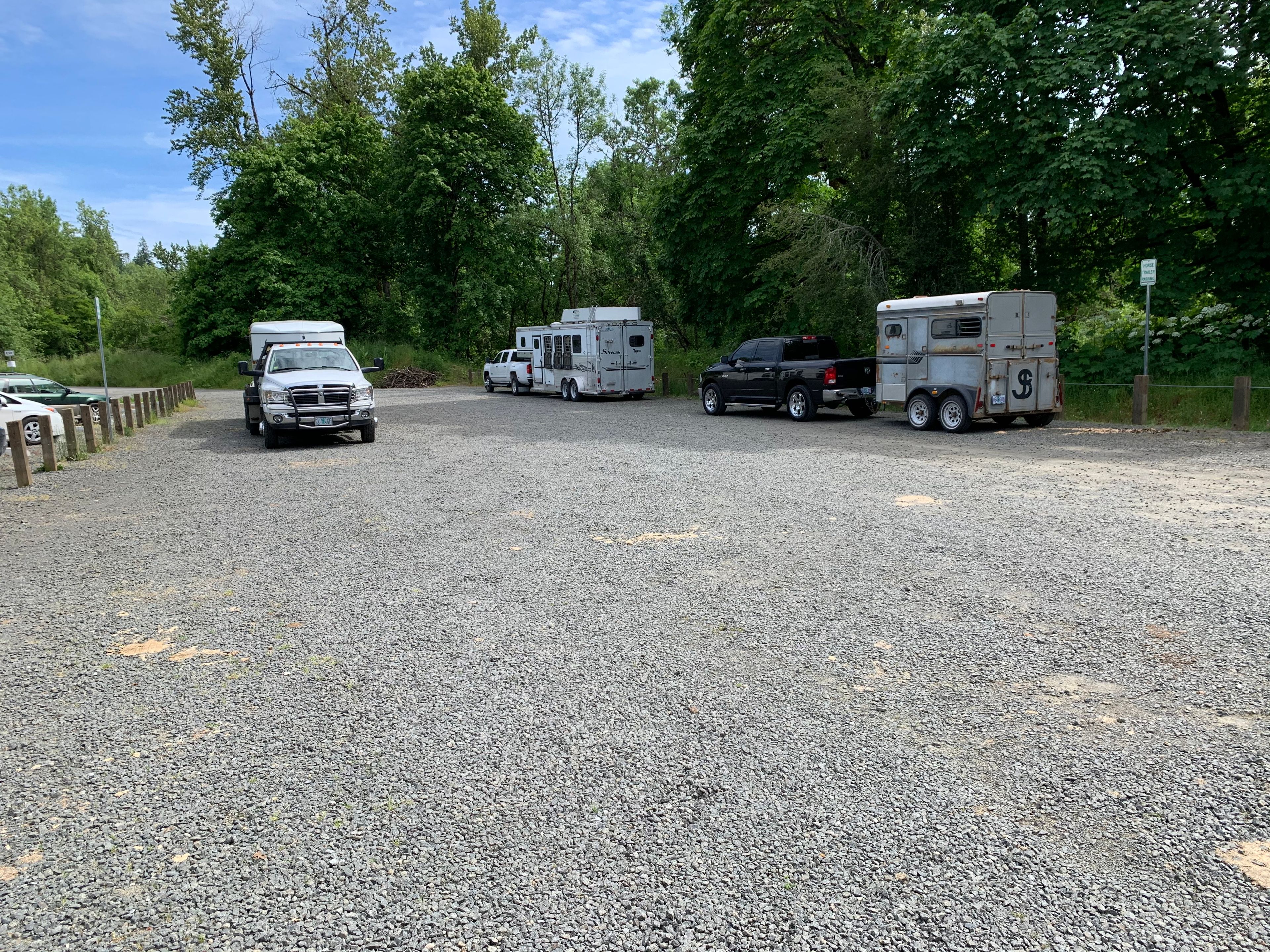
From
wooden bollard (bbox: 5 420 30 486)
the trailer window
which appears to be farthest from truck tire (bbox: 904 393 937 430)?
wooden bollard (bbox: 5 420 30 486)

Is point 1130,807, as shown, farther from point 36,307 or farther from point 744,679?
point 36,307

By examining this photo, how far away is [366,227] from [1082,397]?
4570cm

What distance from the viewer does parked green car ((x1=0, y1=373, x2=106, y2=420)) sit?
22.9 m

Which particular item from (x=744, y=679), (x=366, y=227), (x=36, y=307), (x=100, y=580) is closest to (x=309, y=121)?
(x=366, y=227)

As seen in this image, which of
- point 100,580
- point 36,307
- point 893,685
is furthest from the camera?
point 36,307

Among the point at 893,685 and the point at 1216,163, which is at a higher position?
the point at 1216,163

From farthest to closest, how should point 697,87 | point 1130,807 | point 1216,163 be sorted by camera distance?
point 697,87 → point 1216,163 → point 1130,807

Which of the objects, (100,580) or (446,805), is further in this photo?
(100,580)

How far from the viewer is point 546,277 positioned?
167 ft

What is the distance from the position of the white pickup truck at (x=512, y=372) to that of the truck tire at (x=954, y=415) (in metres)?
19.6

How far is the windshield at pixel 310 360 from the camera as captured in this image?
1856 centimetres

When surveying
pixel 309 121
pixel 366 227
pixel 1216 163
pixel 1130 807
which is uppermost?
pixel 309 121

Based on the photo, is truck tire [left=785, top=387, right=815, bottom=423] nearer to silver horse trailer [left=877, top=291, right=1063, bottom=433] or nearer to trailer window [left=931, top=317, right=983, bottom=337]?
silver horse trailer [left=877, top=291, right=1063, bottom=433]

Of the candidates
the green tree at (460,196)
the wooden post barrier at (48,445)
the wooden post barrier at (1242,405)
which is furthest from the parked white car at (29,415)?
the green tree at (460,196)
